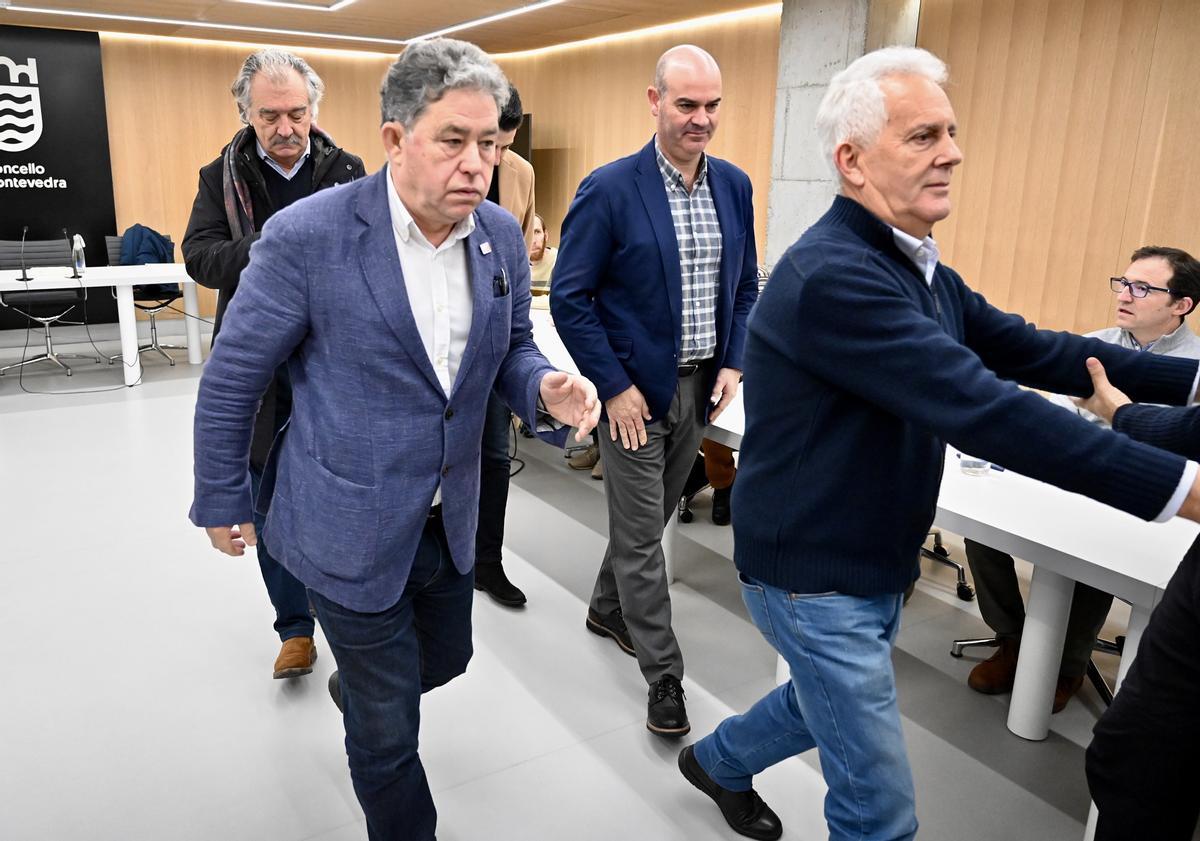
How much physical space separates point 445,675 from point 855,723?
919 mm

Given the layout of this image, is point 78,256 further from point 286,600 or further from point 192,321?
point 286,600

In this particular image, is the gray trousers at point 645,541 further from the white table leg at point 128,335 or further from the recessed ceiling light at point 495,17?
the white table leg at point 128,335

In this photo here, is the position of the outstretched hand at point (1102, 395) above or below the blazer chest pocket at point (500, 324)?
below

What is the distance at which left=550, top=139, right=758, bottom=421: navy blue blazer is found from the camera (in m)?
2.54

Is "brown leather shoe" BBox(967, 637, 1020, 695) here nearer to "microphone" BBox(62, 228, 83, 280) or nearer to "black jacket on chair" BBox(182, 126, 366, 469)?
"black jacket on chair" BBox(182, 126, 366, 469)

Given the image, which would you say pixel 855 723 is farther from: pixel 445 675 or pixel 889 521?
pixel 445 675

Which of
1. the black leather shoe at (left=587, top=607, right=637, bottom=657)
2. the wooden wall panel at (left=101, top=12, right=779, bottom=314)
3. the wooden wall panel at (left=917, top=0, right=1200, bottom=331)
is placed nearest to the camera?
the black leather shoe at (left=587, top=607, right=637, bottom=657)

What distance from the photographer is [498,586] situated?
343cm

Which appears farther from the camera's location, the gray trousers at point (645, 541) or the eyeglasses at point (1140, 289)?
the eyeglasses at point (1140, 289)

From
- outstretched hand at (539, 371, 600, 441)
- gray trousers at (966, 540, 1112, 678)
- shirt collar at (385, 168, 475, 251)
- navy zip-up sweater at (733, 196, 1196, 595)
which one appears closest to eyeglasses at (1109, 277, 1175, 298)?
gray trousers at (966, 540, 1112, 678)

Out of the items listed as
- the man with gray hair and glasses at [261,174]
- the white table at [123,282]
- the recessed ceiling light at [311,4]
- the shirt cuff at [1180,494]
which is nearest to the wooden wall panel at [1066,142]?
the shirt cuff at [1180,494]

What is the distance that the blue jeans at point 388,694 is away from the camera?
5.69 ft

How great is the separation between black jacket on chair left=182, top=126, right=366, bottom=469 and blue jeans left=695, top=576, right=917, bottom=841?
62.3 inches

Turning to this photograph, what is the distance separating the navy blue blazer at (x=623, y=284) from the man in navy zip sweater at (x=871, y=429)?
96cm
